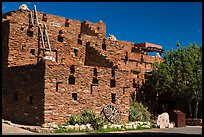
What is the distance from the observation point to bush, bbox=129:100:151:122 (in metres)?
27.5

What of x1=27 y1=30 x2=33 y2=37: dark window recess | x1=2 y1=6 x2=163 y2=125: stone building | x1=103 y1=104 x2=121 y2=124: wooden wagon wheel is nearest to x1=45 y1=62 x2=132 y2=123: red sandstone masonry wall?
x1=2 y1=6 x2=163 y2=125: stone building

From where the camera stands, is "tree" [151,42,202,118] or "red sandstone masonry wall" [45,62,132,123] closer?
"red sandstone masonry wall" [45,62,132,123]

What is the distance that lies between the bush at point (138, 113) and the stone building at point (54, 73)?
1.12m

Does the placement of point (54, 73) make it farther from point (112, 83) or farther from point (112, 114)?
point (112, 114)

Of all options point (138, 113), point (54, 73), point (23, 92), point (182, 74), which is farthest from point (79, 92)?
point (182, 74)

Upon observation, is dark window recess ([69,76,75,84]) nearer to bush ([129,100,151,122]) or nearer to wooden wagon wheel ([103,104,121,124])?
wooden wagon wheel ([103,104,121,124])

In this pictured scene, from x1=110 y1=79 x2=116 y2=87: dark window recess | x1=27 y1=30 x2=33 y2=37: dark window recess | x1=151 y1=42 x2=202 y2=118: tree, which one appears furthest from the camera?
x1=151 y1=42 x2=202 y2=118: tree

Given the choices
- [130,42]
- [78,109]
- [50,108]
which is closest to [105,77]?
[78,109]

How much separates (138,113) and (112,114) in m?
3.50

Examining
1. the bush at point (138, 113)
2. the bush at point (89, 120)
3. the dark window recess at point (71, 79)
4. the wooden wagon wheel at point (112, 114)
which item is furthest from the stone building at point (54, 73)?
the bush at point (138, 113)

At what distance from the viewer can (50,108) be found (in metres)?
22.4

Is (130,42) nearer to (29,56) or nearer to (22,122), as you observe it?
(29,56)

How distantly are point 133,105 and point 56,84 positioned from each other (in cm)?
878

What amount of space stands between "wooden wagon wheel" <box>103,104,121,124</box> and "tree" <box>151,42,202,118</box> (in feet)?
23.4
